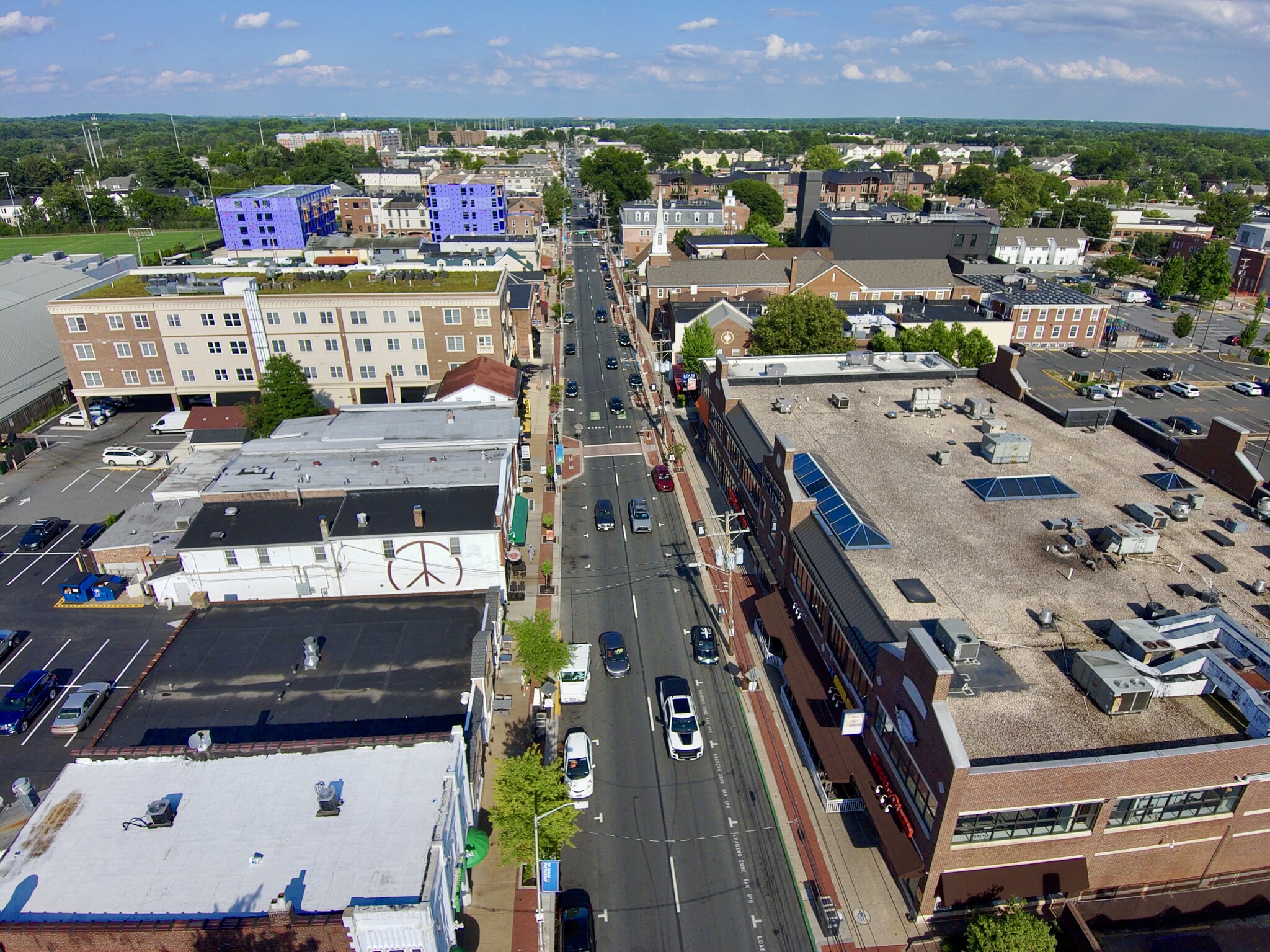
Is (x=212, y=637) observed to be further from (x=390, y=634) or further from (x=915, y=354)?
(x=915, y=354)

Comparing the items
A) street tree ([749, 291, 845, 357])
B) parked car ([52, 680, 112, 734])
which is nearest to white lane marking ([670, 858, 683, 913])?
parked car ([52, 680, 112, 734])

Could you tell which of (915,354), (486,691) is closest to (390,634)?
(486,691)

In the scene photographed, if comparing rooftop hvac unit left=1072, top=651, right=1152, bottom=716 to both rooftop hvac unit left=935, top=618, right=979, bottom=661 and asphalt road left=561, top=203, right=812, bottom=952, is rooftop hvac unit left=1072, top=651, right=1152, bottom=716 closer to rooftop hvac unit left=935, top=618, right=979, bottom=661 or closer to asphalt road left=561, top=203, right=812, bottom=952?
rooftop hvac unit left=935, top=618, right=979, bottom=661

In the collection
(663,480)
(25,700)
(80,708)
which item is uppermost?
(25,700)

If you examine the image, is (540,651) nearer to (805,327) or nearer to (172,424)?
(805,327)

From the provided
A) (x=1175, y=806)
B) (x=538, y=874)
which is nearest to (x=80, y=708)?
(x=538, y=874)

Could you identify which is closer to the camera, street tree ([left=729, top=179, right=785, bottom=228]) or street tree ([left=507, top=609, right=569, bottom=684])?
street tree ([left=507, top=609, right=569, bottom=684])
